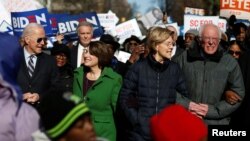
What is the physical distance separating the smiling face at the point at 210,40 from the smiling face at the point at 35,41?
169cm

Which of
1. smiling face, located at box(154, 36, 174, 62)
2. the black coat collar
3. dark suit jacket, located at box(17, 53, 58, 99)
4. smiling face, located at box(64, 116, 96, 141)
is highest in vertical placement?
smiling face, located at box(64, 116, 96, 141)

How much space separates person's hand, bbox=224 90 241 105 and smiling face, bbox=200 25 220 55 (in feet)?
1.45

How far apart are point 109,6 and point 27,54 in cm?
6181

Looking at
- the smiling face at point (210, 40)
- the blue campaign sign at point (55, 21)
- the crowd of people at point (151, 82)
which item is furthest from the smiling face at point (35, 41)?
the blue campaign sign at point (55, 21)

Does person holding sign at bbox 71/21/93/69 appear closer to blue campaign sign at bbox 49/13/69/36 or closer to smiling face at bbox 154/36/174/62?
smiling face at bbox 154/36/174/62

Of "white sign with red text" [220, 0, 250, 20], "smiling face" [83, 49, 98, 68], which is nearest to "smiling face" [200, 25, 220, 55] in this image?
"smiling face" [83, 49, 98, 68]

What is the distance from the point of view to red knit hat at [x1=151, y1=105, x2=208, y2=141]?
11.9 feet

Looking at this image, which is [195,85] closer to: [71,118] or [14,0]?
[71,118]

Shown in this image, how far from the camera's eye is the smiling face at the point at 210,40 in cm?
744

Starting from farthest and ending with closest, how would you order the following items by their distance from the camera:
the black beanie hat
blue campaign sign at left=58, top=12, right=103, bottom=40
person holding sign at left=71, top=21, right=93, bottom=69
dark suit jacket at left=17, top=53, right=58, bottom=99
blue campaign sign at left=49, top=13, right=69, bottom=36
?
blue campaign sign at left=49, top=13, right=69, bottom=36, blue campaign sign at left=58, top=12, right=103, bottom=40, person holding sign at left=71, top=21, right=93, bottom=69, dark suit jacket at left=17, top=53, right=58, bottom=99, the black beanie hat

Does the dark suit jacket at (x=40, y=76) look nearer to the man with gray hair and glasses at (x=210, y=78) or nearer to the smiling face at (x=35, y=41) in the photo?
the smiling face at (x=35, y=41)

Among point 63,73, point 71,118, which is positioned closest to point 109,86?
point 63,73

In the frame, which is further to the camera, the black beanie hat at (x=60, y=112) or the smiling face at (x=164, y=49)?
the smiling face at (x=164, y=49)

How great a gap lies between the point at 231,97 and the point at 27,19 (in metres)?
4.97
